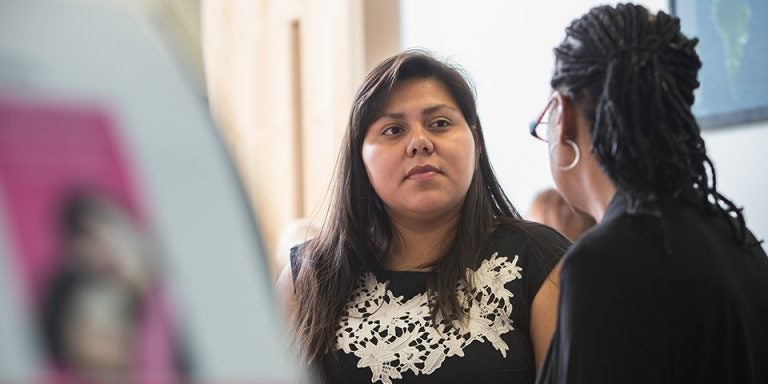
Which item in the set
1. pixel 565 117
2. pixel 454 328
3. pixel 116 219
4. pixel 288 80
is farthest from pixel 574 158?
pixel 288 80

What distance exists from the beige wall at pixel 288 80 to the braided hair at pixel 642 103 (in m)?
2.22

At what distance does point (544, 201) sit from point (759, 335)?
4.90ft

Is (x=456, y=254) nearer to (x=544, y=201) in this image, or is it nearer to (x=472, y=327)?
(x=472, y=327)

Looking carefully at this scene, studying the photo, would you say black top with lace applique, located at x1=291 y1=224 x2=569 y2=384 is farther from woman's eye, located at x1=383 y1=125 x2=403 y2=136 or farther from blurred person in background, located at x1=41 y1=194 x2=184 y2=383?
blurred person in background, located at x1=41 y1=194 x2=184 y2=383

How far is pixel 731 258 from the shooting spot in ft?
2.88

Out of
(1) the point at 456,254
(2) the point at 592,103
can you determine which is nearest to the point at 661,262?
(2) the point at 592,103

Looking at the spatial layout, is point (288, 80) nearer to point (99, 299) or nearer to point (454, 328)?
point (454, 328)

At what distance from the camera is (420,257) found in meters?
1.51

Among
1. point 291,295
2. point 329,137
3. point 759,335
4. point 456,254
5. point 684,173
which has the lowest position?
point 329,137

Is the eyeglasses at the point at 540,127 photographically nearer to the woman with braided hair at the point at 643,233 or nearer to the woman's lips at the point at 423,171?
the woman with braided hair at the point at 643,233

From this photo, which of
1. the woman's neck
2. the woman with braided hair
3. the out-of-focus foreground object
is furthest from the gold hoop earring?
the out-of-focus foreground object

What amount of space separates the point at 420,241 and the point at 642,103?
2.29 feet

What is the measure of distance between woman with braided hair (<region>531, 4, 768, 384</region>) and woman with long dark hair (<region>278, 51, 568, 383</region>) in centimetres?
40

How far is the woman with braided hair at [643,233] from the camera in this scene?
0.83m
